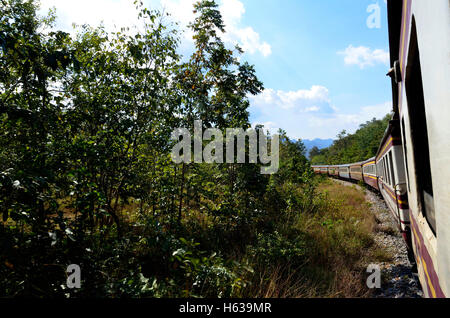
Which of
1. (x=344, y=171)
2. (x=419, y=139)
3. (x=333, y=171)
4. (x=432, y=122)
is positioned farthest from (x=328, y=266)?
(x=333, y=171)

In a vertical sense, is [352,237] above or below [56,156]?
below

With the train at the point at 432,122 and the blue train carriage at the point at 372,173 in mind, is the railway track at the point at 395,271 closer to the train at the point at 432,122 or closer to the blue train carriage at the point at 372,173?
the train at the point at 432,122

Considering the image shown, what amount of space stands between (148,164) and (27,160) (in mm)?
2409

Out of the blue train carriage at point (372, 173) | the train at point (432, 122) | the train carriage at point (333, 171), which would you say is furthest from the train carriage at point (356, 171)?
the train at point (432, 122)

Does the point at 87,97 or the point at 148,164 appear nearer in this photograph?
the point at 87,97

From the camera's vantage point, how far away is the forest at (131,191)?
6.89ft

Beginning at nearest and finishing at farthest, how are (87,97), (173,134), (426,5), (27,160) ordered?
(426,5) < (27,160) < (87,97) < (173,134)

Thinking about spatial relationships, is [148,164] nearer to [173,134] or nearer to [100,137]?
[173,134]

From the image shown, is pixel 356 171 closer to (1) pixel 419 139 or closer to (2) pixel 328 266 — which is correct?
(2) pixel 328 266

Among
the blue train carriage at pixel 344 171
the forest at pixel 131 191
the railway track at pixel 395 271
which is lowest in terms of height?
the railway track at pixel 395 271

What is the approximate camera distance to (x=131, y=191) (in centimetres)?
420

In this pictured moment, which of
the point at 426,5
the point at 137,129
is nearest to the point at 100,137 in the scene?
the point at 137,129

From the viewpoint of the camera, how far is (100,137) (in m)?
3.66
